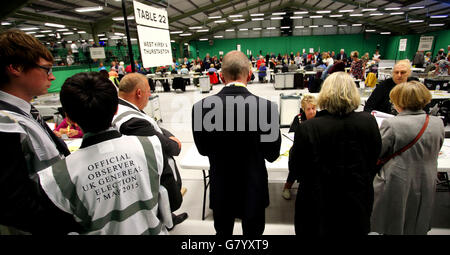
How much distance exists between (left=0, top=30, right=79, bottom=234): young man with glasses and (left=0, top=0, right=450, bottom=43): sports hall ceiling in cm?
166

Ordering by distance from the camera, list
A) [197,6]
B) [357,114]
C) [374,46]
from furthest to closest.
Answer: [374,46] → [197,6] → [357,114]

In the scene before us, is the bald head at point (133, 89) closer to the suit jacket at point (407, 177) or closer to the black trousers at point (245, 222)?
the black trousers at point (245, 222)

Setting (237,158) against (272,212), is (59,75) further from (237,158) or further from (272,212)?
(237,158)

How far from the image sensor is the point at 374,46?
2225 centimetres

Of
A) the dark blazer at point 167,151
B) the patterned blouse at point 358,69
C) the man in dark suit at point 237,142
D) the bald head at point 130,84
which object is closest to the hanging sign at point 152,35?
the bald head at point 130,84

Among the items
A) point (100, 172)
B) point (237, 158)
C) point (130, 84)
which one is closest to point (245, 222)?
point (237, 158)

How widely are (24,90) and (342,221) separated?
6.08 ft

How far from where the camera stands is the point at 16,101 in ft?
2.97

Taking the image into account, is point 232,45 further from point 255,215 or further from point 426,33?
point 255,215

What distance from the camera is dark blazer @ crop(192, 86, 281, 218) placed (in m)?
1.09

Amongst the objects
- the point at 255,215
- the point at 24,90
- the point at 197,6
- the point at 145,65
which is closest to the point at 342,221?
the point at 255,215

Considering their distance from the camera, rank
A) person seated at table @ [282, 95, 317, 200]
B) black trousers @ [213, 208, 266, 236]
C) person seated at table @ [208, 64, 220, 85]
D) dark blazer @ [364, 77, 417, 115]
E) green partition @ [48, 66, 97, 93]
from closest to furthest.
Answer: black trousers @ [213, 208, 266, 236], person seated at table @ [282, 95, 317, 200], dark blazer @ [364, 77, 417, 115], green partition @ [48, 66, 97, 93], person seated at table @ [208, 64, 220, 85]

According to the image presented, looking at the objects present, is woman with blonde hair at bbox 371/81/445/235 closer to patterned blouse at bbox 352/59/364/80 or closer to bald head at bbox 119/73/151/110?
bald head at bbox 119/73/151/110

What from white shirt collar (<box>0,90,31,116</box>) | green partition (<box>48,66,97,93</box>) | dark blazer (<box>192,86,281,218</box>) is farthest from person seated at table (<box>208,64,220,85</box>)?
white shirt collar (<box>0,90,31,116</box>)
